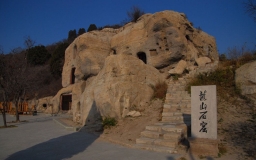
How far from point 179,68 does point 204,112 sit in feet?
27.0

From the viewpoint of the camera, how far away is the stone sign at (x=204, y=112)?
5516 mm

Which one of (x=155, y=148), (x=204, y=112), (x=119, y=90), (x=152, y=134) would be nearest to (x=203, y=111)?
(x=204, y=112)

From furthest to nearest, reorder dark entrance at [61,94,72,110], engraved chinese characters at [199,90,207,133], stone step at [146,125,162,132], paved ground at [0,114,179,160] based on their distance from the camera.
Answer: dark entrance at [61,94,72,110], stone step at [146,125,162,132], engraved chinese characters at [199,90,207,133], paved ground at [0,114,179,160]

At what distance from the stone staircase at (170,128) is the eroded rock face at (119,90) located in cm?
147

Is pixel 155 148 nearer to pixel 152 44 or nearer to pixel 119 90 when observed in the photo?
pixel 119 90

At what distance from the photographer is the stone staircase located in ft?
20.0

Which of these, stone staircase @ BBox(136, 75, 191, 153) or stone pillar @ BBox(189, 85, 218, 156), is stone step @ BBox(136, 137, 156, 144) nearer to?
stone staircase @ BBox(136, 75, 191, 153)

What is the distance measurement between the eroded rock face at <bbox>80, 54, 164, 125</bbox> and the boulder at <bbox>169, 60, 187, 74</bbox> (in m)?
2.50

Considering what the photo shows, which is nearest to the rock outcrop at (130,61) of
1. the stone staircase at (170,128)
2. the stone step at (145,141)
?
the stone staircase at (170,128)

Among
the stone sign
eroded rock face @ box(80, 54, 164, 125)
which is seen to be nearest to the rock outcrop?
eroded rock face @ box(80, 54, 164, 125)

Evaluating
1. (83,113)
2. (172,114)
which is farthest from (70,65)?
(172,114)

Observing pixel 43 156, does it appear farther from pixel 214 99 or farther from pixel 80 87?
pixel 80 87

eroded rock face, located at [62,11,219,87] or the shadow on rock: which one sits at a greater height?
eroded rock face, located at [62,11,219,87]

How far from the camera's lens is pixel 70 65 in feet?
71.7
